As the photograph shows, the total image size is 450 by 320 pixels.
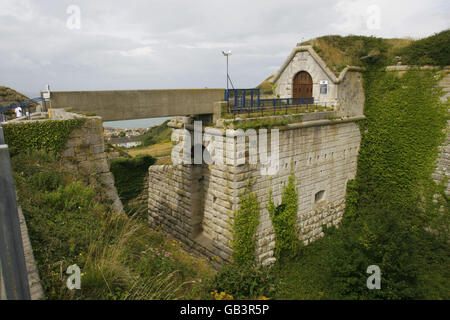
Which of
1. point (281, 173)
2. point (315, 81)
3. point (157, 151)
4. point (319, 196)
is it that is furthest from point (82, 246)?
point (157, 151)

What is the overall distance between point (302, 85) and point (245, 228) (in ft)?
27.0

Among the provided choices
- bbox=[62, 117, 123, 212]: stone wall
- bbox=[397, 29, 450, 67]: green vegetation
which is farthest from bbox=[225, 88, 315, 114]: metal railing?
bbox=[397, 29, 450, 67]: green vegetation

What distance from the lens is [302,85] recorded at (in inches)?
575

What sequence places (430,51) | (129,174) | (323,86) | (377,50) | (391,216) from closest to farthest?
(391,216) < (430,51) < (323,86) < (377,50) < (129,174)

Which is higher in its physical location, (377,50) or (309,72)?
(377,50)

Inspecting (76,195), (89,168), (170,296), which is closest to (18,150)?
(89,168)

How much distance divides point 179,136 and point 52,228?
7.98 metres

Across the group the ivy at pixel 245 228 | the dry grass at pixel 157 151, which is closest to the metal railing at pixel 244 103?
the ivy at pixel 245 228

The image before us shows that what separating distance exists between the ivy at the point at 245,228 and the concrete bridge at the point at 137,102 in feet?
15.6

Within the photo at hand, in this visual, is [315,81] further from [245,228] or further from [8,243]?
[8,243]

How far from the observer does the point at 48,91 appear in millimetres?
9172

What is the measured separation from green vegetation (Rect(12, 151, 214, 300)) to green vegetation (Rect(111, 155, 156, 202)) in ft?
26.3

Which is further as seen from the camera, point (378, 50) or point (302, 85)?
point (302, 85)

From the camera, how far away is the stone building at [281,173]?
33.8 feet
